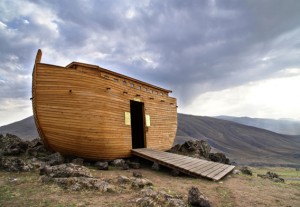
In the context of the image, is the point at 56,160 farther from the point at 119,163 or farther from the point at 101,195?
the point at 101,195

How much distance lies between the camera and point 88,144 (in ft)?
39.9

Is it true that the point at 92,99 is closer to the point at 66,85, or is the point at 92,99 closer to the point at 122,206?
the point at 66,85

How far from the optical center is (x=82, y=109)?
1202cm

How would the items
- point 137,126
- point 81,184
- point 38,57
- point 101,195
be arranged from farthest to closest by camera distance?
point 137,126 < point 38,57 < point 81,184 < point 101,195

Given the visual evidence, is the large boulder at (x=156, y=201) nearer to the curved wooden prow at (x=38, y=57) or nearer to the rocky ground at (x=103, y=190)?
the rocky ground at (x=103, y=190)

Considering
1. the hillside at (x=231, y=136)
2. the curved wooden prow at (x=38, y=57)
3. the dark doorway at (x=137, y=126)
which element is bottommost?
the hillside at (x=231, y=136)

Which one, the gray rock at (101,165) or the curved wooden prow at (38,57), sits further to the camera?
the gray rock at (101,165)

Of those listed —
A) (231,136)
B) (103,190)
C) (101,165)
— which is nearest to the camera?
(103,190)

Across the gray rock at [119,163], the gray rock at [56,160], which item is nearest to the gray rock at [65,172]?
the gray rock at [56,160]

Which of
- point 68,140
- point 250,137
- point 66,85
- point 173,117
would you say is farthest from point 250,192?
point 250,137

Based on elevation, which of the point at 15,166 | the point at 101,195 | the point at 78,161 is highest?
the point at 15,166

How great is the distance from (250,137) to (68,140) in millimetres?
145281

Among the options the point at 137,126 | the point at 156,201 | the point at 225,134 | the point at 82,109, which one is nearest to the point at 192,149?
the point at 137,126

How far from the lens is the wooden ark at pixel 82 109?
11445 millimetres
